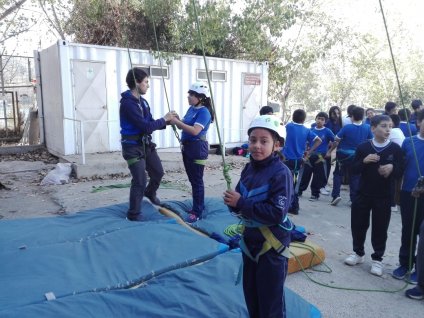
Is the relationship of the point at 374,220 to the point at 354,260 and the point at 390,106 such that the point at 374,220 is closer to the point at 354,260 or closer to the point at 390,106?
the point at 354,260

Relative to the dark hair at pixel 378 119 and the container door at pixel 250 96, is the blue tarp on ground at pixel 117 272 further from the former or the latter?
the container door at pixel 250 96

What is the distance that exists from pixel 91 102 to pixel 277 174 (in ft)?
26.1

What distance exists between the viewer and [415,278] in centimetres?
376

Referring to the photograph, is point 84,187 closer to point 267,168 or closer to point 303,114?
point 303,114

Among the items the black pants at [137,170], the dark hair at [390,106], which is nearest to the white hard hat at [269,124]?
the black pants at [137,170]

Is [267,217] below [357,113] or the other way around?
below

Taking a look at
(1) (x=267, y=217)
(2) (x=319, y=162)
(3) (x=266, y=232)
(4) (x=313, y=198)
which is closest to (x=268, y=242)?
(3) (x=266, y=232)

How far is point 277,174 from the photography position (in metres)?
2.27

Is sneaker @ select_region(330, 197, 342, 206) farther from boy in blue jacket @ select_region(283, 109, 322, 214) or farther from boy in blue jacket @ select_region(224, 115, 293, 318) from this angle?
boy in blue jacket @ select_region(224, 115, 293, 318)

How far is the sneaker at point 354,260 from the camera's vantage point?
4152 mm

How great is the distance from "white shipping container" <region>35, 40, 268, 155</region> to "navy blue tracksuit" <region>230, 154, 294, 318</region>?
586 centimetres

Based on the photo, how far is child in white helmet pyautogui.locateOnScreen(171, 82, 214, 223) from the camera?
4551 millimetres

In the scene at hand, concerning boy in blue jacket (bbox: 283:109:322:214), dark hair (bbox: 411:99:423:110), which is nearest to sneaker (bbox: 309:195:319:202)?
boy in blue jacket (bbox: 283:109:322:214)

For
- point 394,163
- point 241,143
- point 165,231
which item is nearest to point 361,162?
point 394,163
